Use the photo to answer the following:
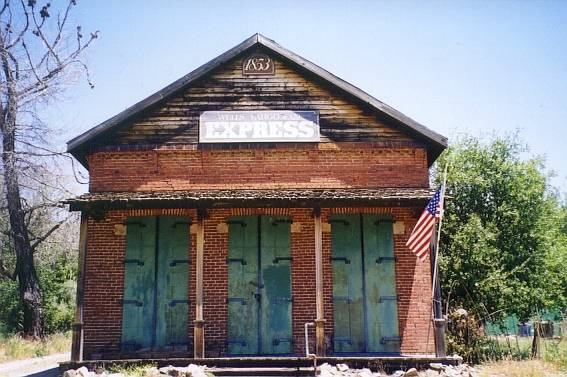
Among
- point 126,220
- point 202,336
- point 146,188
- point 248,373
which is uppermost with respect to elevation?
point 146,188

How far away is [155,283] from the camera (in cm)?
1182

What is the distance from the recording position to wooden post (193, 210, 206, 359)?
10367 mm

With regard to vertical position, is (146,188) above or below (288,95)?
below

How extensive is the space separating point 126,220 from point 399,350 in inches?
287

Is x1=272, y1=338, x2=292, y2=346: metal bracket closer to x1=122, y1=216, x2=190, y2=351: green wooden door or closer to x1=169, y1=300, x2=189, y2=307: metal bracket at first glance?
x1=122, y1=216, x2=190, y2=351: green wooden door

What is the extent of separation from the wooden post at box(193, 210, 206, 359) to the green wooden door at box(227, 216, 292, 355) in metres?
1.10

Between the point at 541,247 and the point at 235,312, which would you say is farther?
the point at 541,247

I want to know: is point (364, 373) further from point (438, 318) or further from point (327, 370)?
point (438, 318)

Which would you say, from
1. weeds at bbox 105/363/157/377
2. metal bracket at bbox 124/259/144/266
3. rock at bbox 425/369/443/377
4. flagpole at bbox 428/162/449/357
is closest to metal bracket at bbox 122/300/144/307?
metal bracket at bbox 124/259/144/266

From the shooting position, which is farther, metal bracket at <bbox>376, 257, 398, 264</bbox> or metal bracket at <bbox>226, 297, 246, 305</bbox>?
metal bracket at <bbox>376, 257, 398, 264</bbox>

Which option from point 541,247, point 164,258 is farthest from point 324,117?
point 541,247

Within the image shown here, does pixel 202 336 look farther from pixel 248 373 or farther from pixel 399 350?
pixel 399 350

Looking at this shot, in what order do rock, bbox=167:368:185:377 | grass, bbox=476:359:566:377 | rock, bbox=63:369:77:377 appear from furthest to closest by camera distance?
grass, bbox=476:359:566:377, rock, bbox=63:369:77:377, rock, bbox=167:368:185:377

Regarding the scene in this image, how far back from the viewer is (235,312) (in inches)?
460
